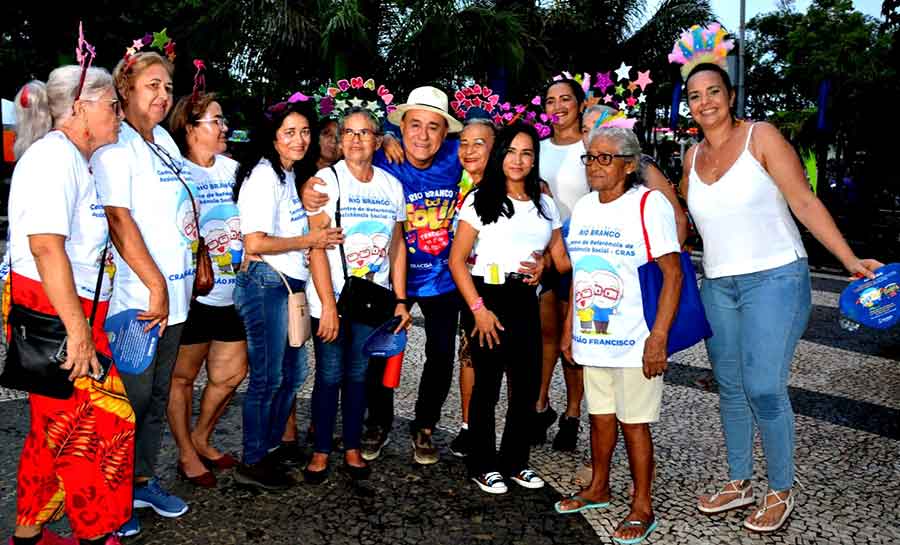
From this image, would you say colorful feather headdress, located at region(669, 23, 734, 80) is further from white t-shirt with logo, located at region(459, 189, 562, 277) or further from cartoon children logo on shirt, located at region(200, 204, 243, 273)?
cartoon children logo on shirt, located at region(200, 204, 243, 273)

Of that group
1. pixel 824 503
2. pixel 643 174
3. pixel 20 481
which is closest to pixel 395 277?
pixel 643 174

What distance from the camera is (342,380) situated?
3.72 meters

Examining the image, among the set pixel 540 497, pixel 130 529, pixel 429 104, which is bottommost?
pixel 540 497

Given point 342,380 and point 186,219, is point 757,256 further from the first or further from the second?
point 186,219

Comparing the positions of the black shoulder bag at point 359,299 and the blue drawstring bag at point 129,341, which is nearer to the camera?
the blue drawstring bag at point 129,341

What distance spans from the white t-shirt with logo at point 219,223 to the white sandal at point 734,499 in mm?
2395

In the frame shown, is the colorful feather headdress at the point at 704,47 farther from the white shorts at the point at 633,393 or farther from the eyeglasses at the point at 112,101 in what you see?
the eyeglasses at the point at 112,101

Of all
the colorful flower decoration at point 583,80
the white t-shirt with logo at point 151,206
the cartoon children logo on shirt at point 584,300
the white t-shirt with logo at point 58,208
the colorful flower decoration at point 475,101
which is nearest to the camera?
the white t-shirt with logo at point 58,208

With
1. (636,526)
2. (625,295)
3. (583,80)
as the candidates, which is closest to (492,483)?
(636,526)

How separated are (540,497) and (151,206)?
7.08 ft

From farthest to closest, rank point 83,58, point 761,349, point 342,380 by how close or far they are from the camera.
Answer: point 342,380
point 761,349
point 83,58

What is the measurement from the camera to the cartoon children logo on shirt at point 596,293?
3176mm

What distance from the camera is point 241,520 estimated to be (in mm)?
3275

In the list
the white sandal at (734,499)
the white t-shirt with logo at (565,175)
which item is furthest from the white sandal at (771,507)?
the white t-shirt with logo at (565,175)
